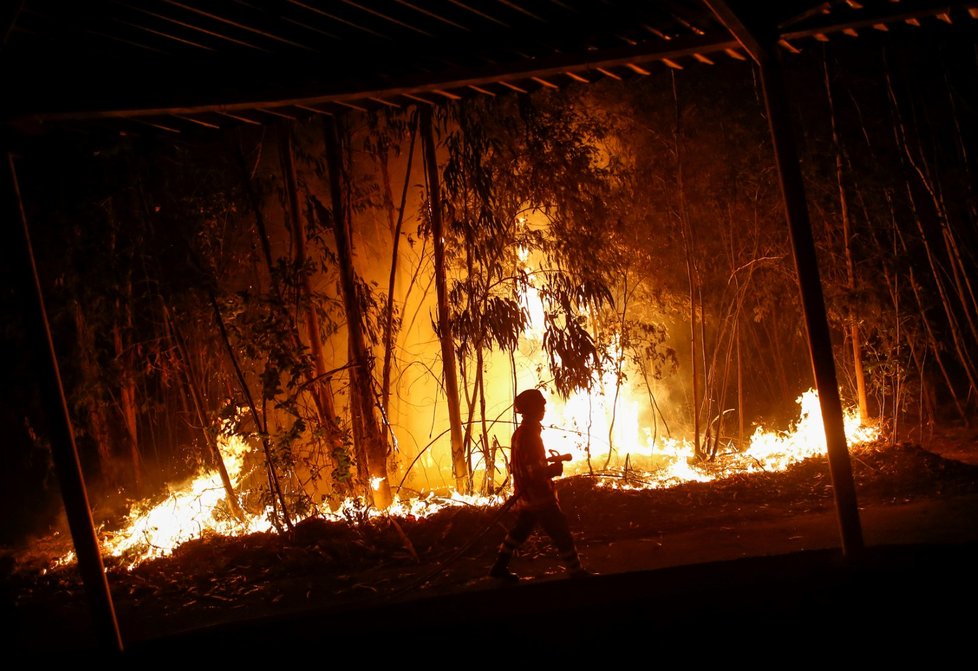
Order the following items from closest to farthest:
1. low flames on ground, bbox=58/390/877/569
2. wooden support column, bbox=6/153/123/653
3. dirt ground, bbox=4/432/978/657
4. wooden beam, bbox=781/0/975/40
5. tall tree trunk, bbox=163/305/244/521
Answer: dirt ground, bbox=4/432/978/657, wooden support column, bbox=6/153/123/653, wooden beam, bbox=781/0/975/40, tall tree trunk, bbox=163/305/244/521, low flames on ground, bbox=58/390/877/569

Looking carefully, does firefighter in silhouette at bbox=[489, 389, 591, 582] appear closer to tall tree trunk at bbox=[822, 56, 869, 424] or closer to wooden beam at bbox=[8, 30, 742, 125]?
wooden beam at bbox=[8, 30, 742, 125]

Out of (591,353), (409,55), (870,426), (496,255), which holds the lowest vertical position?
(870,426)

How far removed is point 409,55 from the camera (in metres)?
4.30

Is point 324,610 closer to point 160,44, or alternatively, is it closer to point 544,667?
point 544,667

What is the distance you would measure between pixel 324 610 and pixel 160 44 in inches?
140

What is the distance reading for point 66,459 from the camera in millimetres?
3707

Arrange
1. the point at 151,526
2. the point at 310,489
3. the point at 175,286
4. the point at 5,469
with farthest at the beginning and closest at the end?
the point at 5,469 < the point at 310,489 < the point at 151,526 < the point at 175,286

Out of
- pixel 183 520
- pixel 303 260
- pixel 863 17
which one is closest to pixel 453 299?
pixel 303 260

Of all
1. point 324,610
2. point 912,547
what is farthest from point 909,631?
point 324,610

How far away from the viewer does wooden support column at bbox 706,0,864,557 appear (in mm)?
3744

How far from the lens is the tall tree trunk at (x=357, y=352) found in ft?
22.4

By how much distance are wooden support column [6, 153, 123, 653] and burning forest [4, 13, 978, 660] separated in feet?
4.69

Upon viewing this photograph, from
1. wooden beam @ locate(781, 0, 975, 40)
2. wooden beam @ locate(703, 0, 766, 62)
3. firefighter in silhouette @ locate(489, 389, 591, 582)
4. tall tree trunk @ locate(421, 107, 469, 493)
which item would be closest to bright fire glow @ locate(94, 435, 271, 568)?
tall tree trunk @ locate(421, 107, 469, 493)

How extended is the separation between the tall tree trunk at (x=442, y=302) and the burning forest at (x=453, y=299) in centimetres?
3
